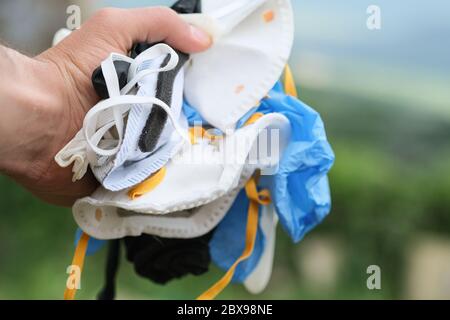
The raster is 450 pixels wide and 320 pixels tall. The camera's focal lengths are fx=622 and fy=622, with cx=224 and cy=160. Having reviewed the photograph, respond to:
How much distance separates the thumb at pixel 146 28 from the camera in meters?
0.60

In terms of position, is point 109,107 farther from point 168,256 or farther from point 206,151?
point 168,256

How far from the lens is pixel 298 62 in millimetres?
1589

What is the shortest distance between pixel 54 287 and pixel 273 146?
44.2 inches

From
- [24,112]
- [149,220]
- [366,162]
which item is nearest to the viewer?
[24,112]

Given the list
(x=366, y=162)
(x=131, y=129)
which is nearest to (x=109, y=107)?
(x=131, y=129)

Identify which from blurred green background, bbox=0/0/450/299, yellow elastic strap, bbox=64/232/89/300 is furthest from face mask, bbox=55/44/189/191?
blurred green background, bbox=0/0/450/299

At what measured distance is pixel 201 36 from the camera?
643mm

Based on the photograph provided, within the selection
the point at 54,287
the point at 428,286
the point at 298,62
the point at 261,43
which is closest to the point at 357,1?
the point at 298,62

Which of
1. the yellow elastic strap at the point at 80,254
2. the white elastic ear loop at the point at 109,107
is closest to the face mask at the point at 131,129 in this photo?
the white elastic ear loop at the point at 109,107

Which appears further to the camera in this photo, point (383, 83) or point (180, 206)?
point (383, 83)

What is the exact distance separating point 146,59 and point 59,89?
84mm

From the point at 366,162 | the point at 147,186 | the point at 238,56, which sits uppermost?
the point at 238,56

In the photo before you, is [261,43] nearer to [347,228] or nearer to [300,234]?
[300,234]

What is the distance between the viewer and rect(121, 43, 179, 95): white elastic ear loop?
547mm
